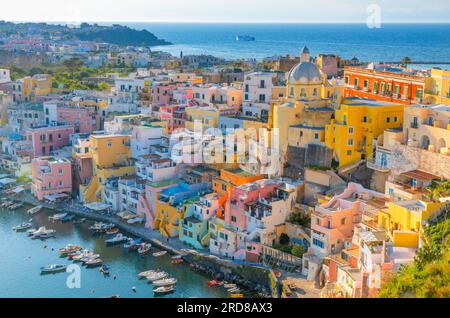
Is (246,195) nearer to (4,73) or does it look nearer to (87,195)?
(87,195)

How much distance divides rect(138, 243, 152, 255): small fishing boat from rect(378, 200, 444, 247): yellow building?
5.92 meters

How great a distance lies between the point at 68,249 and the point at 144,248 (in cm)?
192

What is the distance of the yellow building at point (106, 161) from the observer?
765 inches

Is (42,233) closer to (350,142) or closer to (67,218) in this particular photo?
(67,218)

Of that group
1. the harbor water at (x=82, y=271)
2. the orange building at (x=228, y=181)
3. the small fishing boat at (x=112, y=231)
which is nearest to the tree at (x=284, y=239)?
the orange building at (x=228, y=181)

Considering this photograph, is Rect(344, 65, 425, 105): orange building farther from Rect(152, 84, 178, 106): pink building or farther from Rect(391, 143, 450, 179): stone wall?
Rect(152, 84, 178, 106): pink building

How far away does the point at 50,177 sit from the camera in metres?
20.0

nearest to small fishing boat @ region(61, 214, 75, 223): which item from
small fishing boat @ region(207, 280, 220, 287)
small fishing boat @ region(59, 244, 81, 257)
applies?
small fishing boat @ region(59, 244, 81, 257)

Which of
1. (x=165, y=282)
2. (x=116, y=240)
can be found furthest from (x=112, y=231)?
(x=165, y=282)

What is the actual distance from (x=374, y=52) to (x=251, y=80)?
47001 mm

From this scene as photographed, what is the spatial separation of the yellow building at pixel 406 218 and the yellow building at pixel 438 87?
4.88 meters

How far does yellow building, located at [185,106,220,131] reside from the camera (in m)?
19.9
